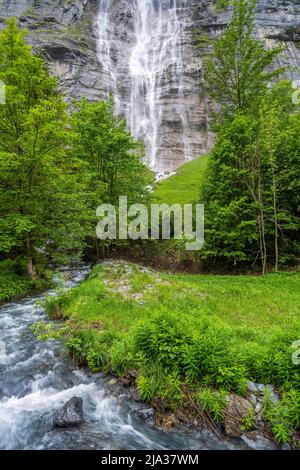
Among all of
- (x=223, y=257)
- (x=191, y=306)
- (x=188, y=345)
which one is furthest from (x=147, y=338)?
(x=223, y=257)

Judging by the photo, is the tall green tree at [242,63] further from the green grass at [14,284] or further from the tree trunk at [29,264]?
the green grass at [14,284]

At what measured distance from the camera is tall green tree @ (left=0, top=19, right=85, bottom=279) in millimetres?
13484

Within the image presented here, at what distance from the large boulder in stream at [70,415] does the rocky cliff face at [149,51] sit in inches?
1885

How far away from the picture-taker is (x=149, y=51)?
62750mm

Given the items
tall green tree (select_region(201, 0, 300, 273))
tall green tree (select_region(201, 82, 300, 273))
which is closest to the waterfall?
tall green tree (select_region(201, 0, 300, 273))

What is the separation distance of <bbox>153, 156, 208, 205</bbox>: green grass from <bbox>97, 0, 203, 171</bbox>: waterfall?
21.5ft

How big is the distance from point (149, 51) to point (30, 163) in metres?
59.9

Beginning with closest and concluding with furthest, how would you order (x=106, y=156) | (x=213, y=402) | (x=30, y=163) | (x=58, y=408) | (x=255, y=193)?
(x=213, y=402) < (x=58, y=408) < (x=30, y=163) < (x=255, y=193) < (x=106, y=156)

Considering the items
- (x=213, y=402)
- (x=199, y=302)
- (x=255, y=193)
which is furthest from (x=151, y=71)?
(x=213, y=402)

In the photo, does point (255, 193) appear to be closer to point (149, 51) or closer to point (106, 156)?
point (106, 156)

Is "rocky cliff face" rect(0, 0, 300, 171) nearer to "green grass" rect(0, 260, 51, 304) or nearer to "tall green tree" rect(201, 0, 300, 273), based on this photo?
"tall green tree" rect(201, 0, 300, 273)

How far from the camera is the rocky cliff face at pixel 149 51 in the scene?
5512cm

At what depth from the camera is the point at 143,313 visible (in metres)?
10.1
